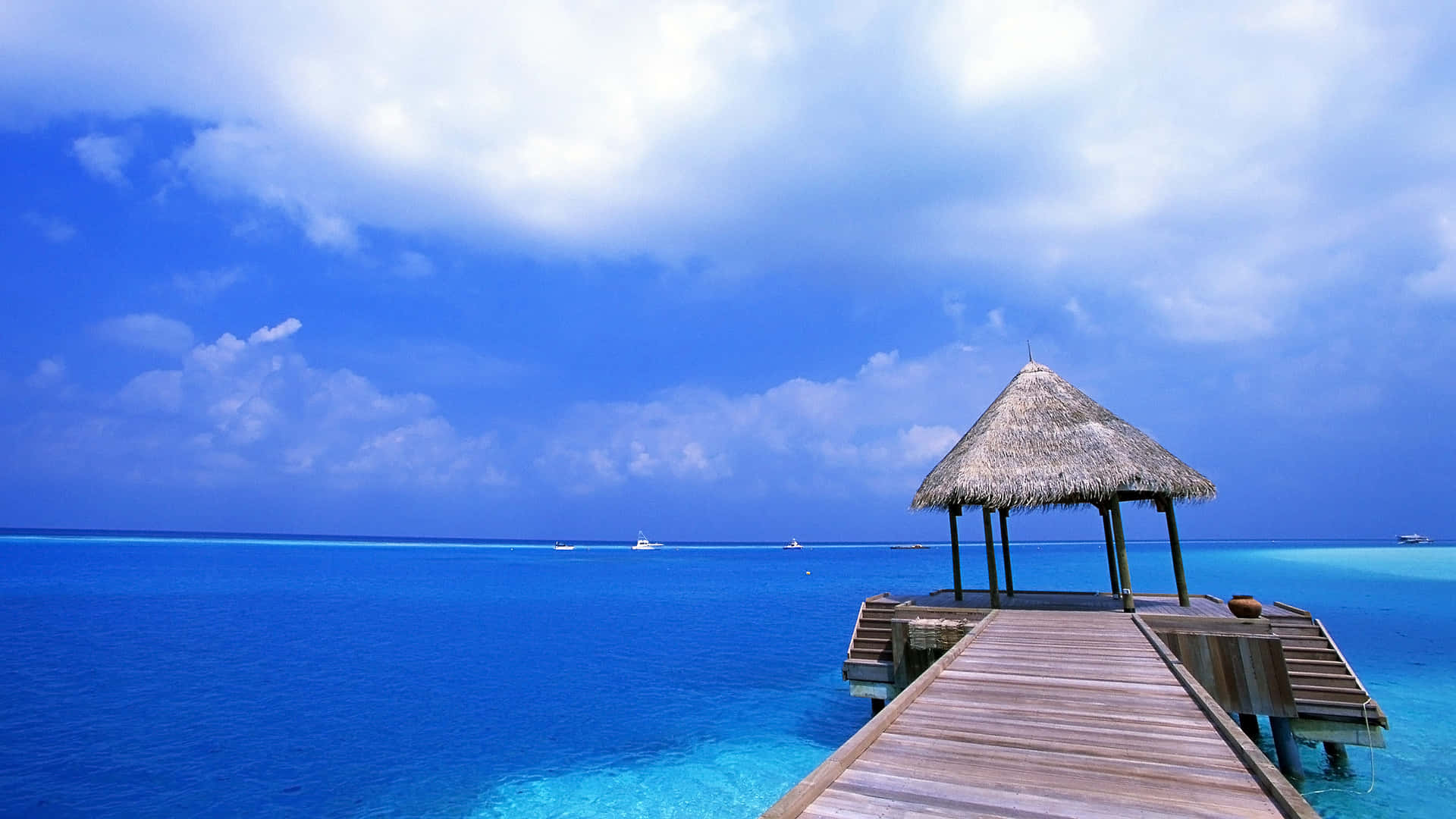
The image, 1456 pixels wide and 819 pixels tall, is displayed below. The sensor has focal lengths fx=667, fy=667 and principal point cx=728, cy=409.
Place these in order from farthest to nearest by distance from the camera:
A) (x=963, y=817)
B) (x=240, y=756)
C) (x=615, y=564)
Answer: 1. (x=615, y=564)
2. (x=240, y=756)
3. (x=963, y=817)

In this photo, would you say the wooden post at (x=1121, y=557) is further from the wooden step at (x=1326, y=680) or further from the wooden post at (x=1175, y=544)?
the wooden step at (x=1326, y=680)

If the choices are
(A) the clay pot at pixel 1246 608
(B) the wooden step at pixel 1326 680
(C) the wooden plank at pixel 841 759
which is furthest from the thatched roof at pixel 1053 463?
(C) the wooden plank at pixel 841 759

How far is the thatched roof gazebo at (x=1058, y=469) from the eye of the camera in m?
11.3

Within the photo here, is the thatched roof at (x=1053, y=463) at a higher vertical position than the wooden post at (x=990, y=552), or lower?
higher

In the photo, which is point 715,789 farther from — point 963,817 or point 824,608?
point 824,608

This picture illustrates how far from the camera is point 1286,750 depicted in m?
9.02

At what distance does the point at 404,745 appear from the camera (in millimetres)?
12094

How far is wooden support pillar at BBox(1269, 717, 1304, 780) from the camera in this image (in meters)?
8.95

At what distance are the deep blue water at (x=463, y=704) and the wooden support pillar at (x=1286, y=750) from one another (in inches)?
22.9

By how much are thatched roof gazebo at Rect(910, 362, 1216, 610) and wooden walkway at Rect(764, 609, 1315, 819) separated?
4.53 meters

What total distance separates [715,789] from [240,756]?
8.29 m

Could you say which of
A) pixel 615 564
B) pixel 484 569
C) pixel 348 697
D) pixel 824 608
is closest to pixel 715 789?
pixel 348 697

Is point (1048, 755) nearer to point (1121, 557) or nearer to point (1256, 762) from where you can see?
point (1256, 762)

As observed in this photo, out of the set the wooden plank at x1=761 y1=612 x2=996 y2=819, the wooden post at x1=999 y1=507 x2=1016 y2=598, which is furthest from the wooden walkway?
the wooden post at x1=999 y1=507 x2=1016 y2=598
